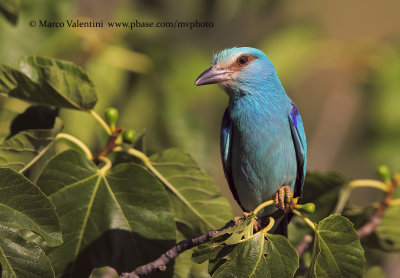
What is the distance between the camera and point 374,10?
39.8 ft

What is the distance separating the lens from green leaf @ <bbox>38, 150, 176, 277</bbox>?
3252mm

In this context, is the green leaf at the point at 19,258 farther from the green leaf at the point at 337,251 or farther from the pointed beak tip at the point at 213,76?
the pointed beak tip at the point at 213,76

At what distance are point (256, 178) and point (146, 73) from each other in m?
1.98

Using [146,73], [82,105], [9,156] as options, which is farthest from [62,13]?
[9,156]

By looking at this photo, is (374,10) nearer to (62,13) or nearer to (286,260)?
(62,13)

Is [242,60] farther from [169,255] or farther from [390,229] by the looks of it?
[169,255]

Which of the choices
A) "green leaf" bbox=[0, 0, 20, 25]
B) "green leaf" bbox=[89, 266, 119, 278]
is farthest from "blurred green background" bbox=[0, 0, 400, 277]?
"green leaf" bbox=[89, 266, 119, 278]

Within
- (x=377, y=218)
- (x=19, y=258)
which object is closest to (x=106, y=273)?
(x=19, y=258)

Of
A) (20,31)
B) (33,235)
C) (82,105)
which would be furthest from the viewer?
Result: (20,31)

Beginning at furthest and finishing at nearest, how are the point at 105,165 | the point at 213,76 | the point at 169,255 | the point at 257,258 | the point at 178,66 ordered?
the point at 178,66, the point at 213,76, the point at 105,165, the point at 169,255, the point at 257,258

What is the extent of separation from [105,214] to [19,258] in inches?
27.2

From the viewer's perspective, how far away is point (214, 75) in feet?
13.7

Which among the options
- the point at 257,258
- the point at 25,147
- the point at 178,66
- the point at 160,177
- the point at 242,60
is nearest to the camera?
the point at 257,258

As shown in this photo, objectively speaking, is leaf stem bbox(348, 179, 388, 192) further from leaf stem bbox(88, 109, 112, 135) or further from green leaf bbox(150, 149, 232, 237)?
leaf stem bbox(88, 109, 112, 135)
